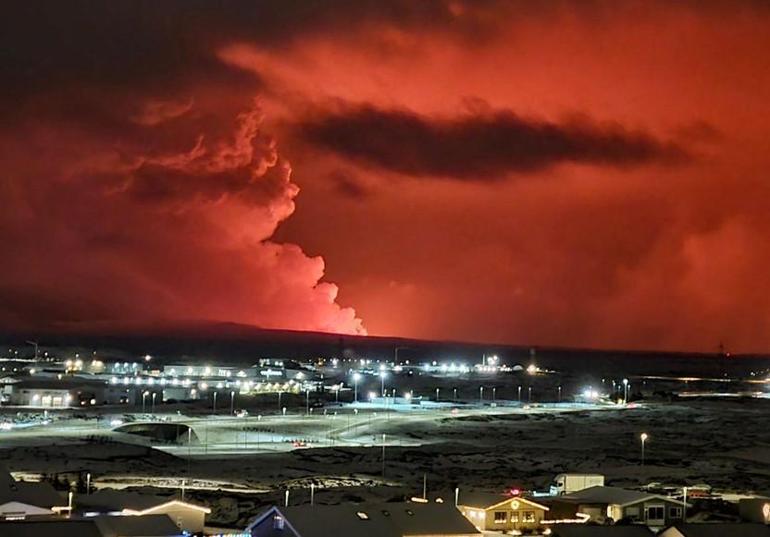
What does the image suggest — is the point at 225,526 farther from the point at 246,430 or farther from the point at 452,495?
the point at 246,430

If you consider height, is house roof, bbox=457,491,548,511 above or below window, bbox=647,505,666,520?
above

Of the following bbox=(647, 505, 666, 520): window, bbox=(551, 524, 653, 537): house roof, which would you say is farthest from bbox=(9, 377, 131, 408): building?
bbox=(551, 524, 653, 537): house roof

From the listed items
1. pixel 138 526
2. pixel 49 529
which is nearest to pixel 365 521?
pixel 138 526

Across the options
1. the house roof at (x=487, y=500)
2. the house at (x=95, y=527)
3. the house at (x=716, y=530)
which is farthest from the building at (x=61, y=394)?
the house at (x=716, y=530)

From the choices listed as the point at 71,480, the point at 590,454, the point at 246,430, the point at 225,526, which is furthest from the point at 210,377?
the point at 225,526

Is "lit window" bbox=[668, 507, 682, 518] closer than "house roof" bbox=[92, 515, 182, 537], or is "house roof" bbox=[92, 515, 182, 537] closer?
"house roof" bbox=[92, 515, 182, 537]

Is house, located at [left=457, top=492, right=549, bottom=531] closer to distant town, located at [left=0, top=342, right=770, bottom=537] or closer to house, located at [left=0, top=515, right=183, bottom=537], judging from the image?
distant town, located at [left=0, top=342, right=770, bottom=537]

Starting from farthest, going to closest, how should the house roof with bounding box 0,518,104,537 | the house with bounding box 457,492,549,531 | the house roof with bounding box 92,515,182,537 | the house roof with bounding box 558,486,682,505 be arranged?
1. the house roof with bounding box 558,486,682,505
2. the house with bounding box 457,492,549,531
3. the house roof with bounding box 92,515,182,537
4. the house roof with bounding box 0,518,104,537
